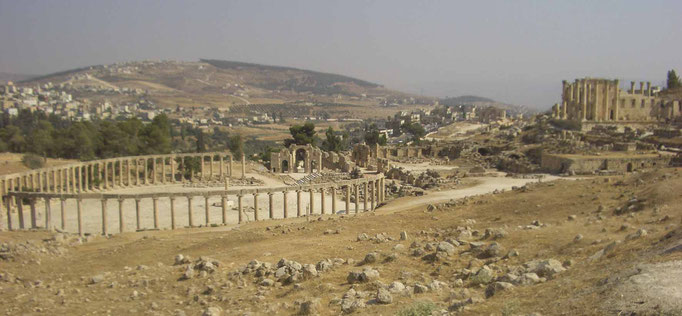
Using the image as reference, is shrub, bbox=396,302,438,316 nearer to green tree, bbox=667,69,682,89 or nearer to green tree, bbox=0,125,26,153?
green tree, bbox=0,125,26,153

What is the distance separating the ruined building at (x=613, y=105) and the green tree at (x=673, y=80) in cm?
1601

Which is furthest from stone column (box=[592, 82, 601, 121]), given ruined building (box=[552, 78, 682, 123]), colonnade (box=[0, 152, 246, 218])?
colonnade (box=[0, 152, 246, 218])

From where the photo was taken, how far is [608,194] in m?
24.9

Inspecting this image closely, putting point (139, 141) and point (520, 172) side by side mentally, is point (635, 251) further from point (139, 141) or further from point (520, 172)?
point (139, 141)

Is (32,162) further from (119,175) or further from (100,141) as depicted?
(100,141)

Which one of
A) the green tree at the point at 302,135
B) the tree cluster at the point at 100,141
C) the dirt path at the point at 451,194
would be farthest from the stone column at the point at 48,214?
the green tree at the point at 302,135

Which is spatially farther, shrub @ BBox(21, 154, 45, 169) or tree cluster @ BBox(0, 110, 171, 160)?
tree cluster @ BBox(0, 110, 171, 160)

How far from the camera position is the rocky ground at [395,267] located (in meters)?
11.1

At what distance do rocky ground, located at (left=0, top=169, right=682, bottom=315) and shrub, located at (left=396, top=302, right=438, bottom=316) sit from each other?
0.14 ft

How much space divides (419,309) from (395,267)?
486 cm

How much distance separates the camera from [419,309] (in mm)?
10594

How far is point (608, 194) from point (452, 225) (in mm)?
8459

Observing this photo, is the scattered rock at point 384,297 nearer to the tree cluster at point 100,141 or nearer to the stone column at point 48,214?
the stone column at point 48,214

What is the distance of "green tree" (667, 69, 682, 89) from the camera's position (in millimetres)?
88188
